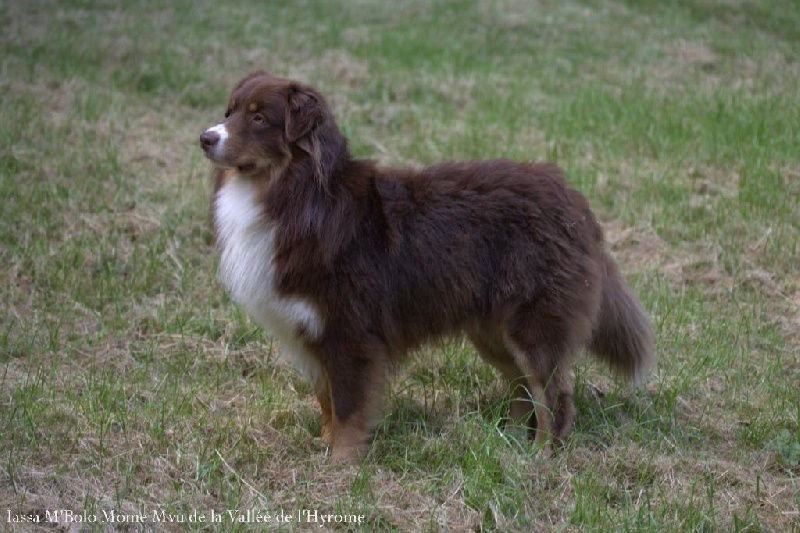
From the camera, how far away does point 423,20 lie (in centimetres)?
1223

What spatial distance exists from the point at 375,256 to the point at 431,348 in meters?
0.75

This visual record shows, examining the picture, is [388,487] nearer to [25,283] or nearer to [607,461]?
[607,461]

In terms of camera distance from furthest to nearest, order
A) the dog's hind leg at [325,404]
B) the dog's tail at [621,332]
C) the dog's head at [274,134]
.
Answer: the dog's tail at [621,332] → the dog's hind leg at [325,404] → the dog's head at [274,134]

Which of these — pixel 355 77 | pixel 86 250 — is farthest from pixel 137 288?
pixel 355 77

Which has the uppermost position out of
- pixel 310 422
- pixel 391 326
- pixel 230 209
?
pixel 230 209

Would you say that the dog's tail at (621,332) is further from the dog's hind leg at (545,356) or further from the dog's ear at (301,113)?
the dog's ear at (301,113)

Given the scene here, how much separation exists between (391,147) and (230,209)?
411cm

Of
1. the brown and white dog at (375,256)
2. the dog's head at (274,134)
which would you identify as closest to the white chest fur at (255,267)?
the brown and white dog at (375,256)

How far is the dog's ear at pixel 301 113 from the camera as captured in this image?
4054 millimetres

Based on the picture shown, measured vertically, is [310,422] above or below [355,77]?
below

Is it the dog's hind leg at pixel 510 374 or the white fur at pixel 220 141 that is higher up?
the white fur at pixel 220 141

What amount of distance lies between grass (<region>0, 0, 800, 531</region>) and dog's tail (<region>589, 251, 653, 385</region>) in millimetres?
222

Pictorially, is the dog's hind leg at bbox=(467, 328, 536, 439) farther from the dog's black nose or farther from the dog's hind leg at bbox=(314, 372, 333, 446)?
the dog's black nose

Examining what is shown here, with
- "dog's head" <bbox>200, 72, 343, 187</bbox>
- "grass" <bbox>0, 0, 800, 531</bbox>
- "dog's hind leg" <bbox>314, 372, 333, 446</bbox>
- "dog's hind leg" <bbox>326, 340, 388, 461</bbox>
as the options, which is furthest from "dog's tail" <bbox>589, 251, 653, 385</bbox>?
"dog's head" <bbox>200, 72, 343, 187</bbox>
